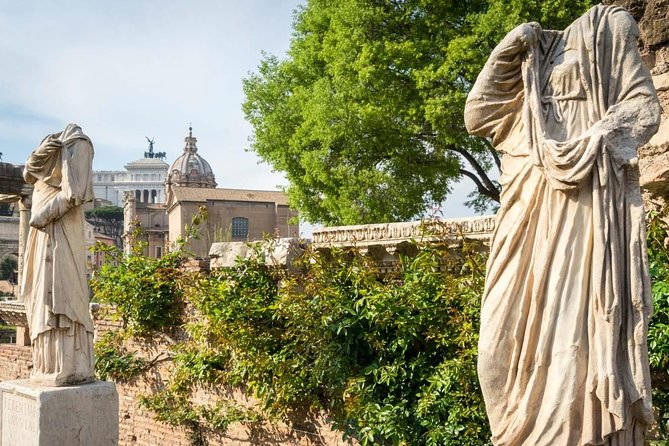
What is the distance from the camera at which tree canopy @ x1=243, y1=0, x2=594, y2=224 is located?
14.3 metres

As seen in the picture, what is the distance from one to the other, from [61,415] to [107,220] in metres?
96.2

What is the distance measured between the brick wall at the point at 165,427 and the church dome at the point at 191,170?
66959 mm

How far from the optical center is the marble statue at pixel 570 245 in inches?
91.4

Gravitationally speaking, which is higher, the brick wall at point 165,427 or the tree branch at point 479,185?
the tree branch at point 479,185

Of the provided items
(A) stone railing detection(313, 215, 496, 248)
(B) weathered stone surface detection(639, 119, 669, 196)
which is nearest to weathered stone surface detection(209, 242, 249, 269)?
(A) stone railing detection(313, 215, 496, 248)

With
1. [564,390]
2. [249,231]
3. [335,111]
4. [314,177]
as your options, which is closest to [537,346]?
[564,390]

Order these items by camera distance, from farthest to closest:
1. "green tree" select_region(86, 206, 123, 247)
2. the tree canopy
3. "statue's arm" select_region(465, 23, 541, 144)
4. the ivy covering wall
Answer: "green tree" select_region(86, 206, 123, 247) → the tree canopy → the ivy covering wall → "statue's arm" select_region(465, 23, 541, 144)

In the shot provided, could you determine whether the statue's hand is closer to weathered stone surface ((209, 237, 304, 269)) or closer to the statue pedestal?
the statue pedestal

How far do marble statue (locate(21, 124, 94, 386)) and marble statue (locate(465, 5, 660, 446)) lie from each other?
3.81 m

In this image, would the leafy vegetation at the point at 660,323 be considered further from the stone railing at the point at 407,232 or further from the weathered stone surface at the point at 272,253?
the weathered stone surface at the point at 272,253

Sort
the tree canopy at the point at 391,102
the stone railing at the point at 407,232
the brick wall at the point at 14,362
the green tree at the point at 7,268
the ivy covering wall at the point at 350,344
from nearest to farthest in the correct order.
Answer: the ivy covering wall at the point at 350,344 → the stone railing at the point at 407,232 → the brick wall at the point at 14,362 → the tree canopy at the point at 391,102 → the green tree at the point at 7,268

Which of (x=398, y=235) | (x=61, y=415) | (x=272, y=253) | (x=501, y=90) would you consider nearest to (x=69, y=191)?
(x=61, y=415)

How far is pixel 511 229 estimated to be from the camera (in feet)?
8.48

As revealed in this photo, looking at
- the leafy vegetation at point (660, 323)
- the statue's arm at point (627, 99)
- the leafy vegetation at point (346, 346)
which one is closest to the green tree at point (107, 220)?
the leafy vegetation at point (346, 346)
